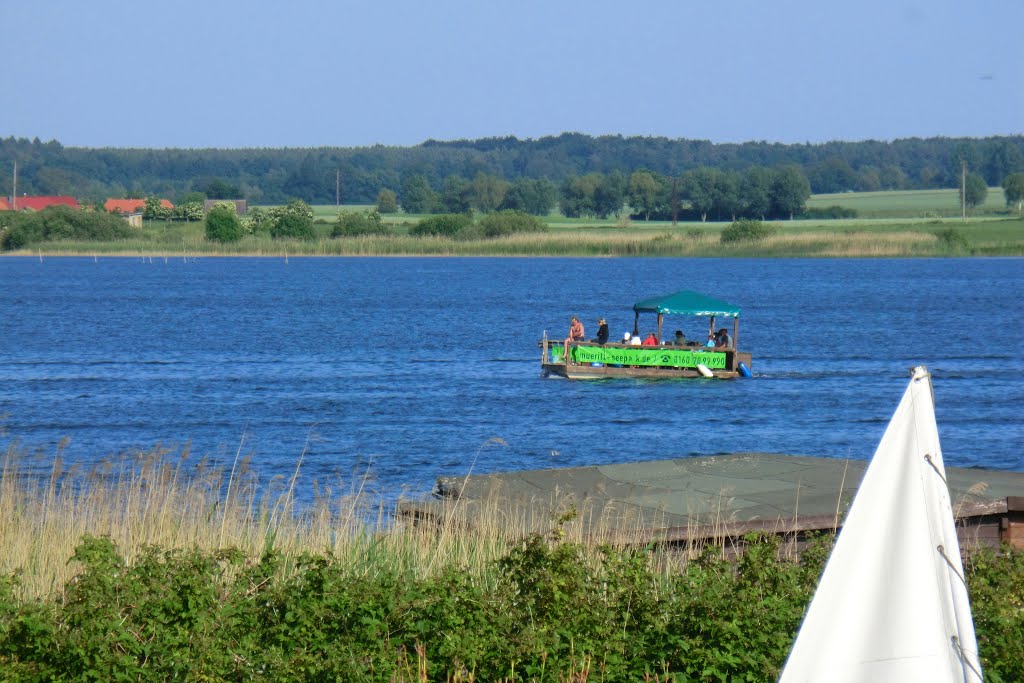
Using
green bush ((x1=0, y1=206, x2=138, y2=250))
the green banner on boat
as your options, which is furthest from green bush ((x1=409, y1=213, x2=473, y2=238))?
the green banner on boat

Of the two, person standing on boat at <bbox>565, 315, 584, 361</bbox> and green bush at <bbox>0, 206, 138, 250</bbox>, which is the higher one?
person standing on boat at <bbox>565, 315, 584, 361</bbox>

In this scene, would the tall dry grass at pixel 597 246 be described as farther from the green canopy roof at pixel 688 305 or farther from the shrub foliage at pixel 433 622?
the shrub foliage at pixel 433 622

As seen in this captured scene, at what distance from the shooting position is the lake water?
27.2 m

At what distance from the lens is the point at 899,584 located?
380 cm

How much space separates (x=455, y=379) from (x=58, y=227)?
12518 centimetres

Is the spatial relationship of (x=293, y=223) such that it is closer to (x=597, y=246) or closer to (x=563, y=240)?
(x=563, y=240)

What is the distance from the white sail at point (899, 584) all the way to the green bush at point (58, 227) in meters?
160

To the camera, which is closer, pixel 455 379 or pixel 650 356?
pixel 650 356

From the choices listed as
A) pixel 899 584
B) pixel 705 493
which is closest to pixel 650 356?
pixel 705 493

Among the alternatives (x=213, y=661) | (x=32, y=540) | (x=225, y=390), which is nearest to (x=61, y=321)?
(x=225, y=390)

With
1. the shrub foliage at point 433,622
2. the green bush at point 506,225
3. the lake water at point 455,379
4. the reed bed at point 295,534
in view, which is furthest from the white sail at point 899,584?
the green bush at point 506,225

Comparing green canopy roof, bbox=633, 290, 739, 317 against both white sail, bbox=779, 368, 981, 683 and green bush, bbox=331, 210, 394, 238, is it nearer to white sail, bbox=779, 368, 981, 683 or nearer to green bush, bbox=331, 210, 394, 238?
white sail, bbox=779, 368, 981, 683

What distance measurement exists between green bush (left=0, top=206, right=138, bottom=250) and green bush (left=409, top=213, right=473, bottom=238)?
35.3 metres

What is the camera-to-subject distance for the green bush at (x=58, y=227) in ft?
509
